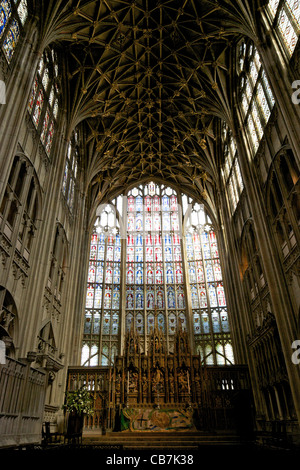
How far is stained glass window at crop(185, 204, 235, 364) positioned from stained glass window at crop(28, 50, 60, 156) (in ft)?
40.5

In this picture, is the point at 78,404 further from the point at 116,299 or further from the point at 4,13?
the point at 4,13

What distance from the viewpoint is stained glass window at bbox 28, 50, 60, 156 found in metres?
16.4

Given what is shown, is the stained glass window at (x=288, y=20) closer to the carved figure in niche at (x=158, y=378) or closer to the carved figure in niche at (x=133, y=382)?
the carved figure in niche at (x=158, y=378)

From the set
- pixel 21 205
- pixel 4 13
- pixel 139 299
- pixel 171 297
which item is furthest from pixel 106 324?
pixel 4 13

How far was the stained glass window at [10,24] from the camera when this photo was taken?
12828mm

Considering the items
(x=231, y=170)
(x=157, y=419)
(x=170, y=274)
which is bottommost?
(x=157, y=419)

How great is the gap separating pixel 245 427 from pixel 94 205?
2020 cm

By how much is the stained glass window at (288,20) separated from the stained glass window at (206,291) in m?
9.00

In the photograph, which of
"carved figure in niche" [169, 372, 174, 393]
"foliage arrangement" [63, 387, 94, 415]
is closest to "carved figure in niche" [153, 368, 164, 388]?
"carved figure in niche" [169, 372, 174, 393]

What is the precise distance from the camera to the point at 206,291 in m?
26.8

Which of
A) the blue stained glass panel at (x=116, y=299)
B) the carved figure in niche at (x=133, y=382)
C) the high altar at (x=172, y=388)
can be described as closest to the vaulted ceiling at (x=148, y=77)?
the blue stained glass panel at (x=116, y=299)

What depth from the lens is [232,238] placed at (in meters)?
22.6

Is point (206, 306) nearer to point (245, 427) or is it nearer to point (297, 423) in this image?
point (245, 427)

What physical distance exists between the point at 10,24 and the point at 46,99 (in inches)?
178
